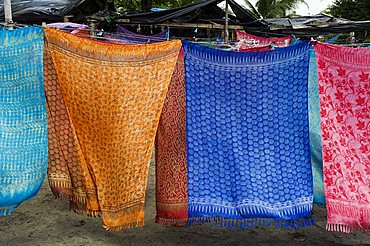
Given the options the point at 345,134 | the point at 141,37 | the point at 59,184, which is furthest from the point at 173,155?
the point at 141,37

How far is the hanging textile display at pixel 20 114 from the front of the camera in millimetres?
2643

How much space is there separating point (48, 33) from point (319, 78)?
1892 mm

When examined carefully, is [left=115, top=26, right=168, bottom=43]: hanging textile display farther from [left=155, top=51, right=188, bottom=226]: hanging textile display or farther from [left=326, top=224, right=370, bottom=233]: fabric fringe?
[left=326, top=224, right=370, bottom=233]: fabric fringe

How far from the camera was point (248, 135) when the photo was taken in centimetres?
288

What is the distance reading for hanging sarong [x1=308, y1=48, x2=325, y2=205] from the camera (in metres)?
2.93

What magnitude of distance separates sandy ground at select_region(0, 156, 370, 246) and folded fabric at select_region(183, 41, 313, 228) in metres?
0.52

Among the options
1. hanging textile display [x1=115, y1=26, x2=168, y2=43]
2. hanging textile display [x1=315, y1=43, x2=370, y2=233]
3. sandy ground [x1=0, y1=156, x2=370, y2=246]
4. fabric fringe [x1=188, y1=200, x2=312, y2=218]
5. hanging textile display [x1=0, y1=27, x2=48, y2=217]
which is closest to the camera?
hanging textile display [x1=0, y1=27, x2=48, y2=217]

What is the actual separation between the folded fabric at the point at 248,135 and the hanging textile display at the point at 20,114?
40.9 inches

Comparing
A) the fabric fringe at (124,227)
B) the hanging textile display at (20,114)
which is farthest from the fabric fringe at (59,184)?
the fabric fringe at (124,227)

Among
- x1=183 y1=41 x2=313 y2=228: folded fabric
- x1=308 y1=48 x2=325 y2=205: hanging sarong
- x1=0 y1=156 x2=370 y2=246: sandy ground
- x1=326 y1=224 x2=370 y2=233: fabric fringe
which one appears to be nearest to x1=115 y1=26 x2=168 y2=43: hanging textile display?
x1=0 y1=156 x2=370 y2=246: sandy ground

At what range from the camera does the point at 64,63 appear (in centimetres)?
266

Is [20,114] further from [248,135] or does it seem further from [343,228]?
[343,228]

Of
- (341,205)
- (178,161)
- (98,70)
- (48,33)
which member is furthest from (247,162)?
(48,33)

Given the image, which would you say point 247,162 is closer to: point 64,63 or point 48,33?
point 64,63
